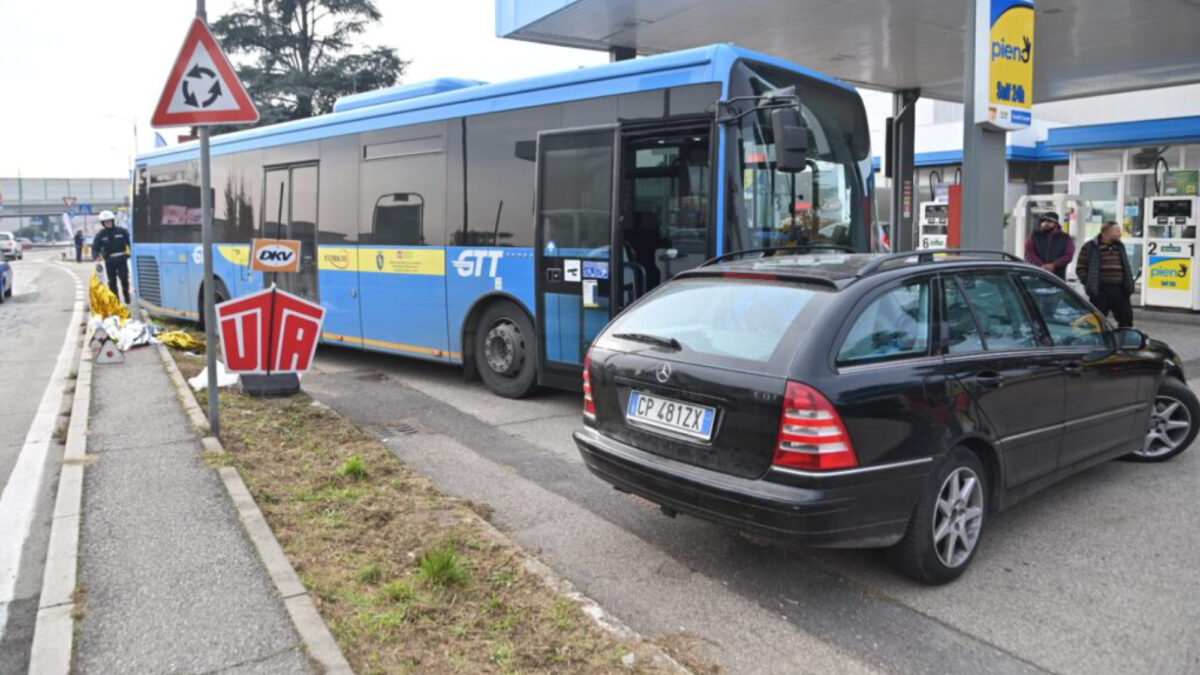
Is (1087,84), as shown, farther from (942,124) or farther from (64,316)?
(64,316)

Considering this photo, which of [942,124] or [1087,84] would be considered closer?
[1087,84]

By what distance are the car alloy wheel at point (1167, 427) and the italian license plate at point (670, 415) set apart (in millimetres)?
4159

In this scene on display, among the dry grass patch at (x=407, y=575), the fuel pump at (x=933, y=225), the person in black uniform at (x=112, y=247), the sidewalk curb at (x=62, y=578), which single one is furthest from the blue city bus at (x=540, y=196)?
the fuel pump at (x=933, y=225)

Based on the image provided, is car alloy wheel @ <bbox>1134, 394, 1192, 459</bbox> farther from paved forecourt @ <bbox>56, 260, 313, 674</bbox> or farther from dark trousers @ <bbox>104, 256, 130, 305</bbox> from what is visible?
dark trousers @ <bbox>104, 256, 130, 305</bbox>

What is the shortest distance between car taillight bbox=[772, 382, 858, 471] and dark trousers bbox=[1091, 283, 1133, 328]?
972cm

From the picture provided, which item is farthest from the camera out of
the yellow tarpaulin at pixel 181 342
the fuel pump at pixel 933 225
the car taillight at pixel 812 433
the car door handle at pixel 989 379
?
the fuel pump at pixel 933 225

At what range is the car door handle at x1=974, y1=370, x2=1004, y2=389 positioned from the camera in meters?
A: 4.37

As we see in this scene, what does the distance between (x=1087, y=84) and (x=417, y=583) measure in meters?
18.6

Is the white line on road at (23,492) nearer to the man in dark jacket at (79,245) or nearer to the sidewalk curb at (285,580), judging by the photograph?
the sidewalk curb at (285,580)

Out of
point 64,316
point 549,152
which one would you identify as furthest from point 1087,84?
point 64,316

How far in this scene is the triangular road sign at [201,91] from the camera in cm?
623

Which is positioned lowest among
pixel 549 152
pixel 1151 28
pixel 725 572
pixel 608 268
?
pixel 725 572

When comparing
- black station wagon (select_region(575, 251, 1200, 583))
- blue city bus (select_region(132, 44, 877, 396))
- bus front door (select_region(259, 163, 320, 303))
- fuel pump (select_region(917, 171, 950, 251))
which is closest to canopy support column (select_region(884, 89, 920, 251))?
blue city bus (select_region(132, 44, 877, 396))

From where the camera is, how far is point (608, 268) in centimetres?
768
